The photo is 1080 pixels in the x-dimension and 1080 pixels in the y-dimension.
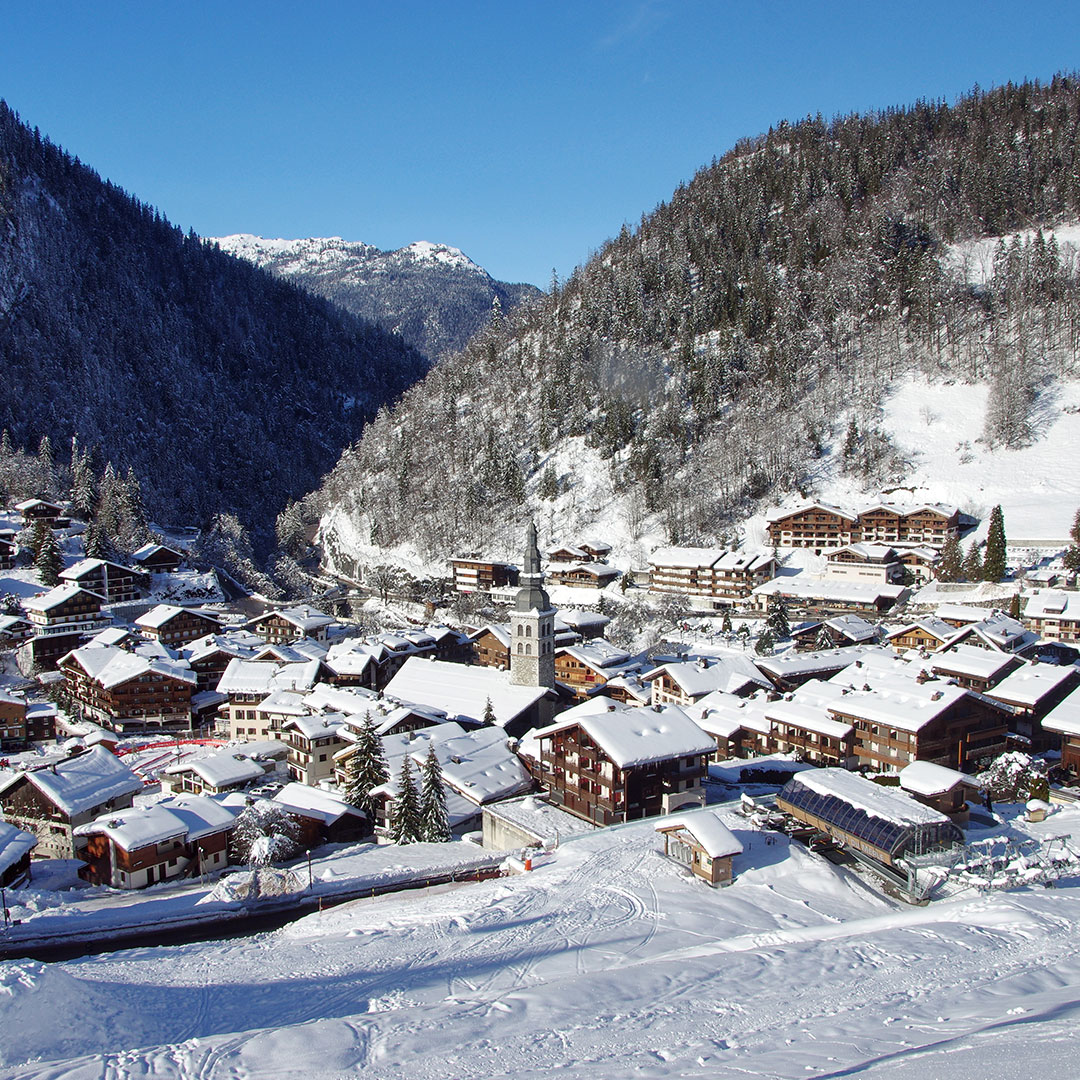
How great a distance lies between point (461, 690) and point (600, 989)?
102 ft

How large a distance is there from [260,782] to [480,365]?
90052 millimetres

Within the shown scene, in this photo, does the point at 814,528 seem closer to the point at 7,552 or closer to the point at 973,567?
the point at 973,567

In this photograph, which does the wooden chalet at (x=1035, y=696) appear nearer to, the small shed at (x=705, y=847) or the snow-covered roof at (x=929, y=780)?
the snow-covered roof at (x=929, y=780)

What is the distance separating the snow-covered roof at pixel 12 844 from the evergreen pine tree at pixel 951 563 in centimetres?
6198

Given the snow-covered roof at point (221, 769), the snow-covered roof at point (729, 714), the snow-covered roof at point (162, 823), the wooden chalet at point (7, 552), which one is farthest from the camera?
the wooden chalet at point (7, 552)

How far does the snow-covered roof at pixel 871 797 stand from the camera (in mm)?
24781

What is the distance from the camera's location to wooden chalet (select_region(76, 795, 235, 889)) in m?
28.7

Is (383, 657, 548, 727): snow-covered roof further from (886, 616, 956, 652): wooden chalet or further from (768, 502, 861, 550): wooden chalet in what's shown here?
(768, 502, 861, 550): wooden chalet

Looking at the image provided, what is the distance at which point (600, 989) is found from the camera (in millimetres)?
16219

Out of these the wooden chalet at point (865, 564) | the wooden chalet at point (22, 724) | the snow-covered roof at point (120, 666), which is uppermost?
the wooden chalet at point (865, 564)

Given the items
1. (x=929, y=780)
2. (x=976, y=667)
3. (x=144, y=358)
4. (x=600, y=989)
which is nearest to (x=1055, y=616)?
(x=976, y=667)

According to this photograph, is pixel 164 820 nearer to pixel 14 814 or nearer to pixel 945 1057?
pixel 14 814

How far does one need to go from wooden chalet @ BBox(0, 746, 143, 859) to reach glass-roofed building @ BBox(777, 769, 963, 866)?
26894 mm

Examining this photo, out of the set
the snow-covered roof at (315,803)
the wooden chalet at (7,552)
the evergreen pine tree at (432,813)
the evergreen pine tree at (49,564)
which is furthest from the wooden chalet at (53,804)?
the wooden chalet at (7,552)
